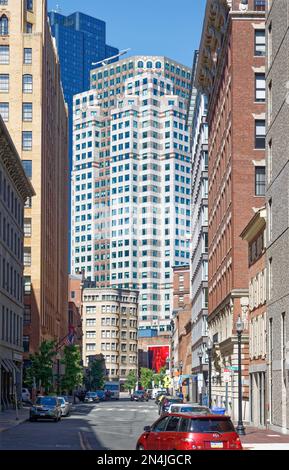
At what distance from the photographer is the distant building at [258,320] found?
51188 millimetres

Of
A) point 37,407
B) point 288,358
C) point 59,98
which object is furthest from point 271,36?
point 59,98

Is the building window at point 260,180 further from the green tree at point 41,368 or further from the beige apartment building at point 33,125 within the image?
the beige apartment building at point 33,125

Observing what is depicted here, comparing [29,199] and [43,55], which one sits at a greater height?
[43,55]

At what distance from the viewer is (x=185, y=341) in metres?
157

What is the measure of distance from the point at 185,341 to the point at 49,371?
63249mm

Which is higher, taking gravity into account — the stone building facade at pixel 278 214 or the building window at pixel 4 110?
the building window at pixel 4 110

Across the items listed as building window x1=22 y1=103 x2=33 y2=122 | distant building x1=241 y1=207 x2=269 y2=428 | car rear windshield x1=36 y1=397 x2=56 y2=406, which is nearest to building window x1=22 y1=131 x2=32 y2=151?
building window x1=22 y1=103 x2=33 y2=122

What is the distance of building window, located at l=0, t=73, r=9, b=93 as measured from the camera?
113438 millimetres

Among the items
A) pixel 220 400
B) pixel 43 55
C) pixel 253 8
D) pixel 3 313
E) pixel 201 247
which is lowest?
pixel 220 400

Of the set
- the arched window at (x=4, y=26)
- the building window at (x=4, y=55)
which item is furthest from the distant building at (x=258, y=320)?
the arched window at (x=4, y=26)

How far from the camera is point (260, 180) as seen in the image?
2616 inches

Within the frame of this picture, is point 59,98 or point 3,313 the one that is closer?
point 3,313

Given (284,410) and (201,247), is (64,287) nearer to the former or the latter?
(201,247)
